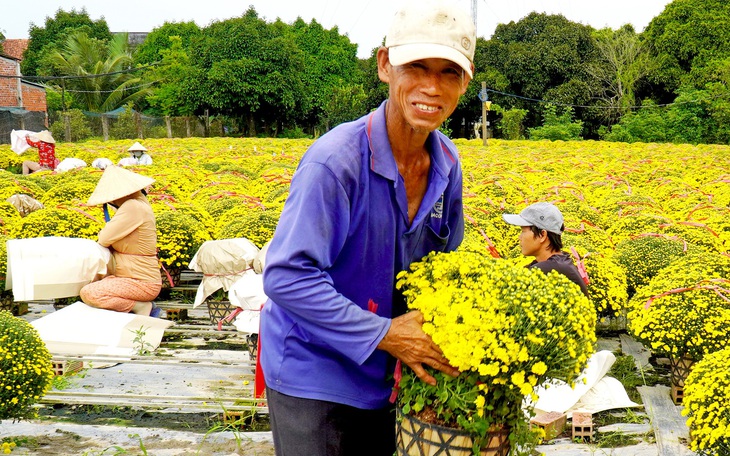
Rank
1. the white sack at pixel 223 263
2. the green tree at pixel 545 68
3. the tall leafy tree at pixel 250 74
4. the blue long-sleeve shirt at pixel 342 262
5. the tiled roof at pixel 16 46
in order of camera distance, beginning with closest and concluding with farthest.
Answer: the blue long-sleeve shirt at pixel 342 262 → the white sack at pixel 223 263 → the tall leafy tree at pixel 250 74 → the green tree at pixel 545 68 → the tiled roof at pixel 16 46

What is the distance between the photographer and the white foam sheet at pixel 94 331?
4957mm

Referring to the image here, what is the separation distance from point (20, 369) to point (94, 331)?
1493 mm

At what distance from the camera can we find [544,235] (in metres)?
4.34

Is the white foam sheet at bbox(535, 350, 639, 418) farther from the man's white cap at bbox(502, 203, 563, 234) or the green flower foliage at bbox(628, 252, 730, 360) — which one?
the man's white cap at bbox(502, 203, 563, 234)

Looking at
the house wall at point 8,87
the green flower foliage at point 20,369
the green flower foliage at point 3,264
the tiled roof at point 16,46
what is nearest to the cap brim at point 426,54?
the green flower foliage at point 20,369

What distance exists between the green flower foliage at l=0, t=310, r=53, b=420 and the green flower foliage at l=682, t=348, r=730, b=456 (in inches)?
125

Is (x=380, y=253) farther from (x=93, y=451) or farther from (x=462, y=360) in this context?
(x=93, y=451)

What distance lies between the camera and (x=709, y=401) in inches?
124

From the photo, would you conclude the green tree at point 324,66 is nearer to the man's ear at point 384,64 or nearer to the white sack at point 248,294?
the white sack at point 248,294

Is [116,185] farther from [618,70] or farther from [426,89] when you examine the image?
[618,70]

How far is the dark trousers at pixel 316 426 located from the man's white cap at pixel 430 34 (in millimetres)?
906

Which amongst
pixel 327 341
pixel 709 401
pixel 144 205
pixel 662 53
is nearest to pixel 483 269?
pixel 327 341

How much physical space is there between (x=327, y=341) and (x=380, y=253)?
Result: 275 mm

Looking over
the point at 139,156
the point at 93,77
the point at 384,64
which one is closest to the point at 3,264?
the point at 384,64
